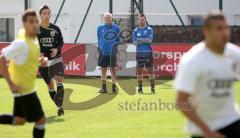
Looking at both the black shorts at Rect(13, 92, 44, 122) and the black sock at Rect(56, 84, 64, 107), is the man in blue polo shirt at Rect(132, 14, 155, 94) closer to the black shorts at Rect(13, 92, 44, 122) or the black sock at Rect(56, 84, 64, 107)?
the black sock at Rect(56, 84, 64, 107)

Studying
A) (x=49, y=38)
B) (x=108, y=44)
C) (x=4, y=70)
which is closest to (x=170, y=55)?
(x=108, y=44)

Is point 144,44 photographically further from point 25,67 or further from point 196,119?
point 196,119

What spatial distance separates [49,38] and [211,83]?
7257mm

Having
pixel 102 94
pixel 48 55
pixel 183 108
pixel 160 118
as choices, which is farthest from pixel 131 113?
pixel 183 108

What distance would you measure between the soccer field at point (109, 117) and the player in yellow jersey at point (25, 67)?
1808 mm

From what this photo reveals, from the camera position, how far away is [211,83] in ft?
18.0

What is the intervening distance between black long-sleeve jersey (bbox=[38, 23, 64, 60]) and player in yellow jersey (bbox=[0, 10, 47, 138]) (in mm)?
4171

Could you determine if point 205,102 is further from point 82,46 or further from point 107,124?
point 82,46

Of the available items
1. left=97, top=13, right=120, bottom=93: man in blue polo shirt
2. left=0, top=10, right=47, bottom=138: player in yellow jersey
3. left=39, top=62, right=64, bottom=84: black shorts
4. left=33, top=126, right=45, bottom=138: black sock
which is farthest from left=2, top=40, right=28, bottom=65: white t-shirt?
left=97, top=13, right=120, bottom=93: man in blue polo shirt

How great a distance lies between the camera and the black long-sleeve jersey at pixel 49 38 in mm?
12383

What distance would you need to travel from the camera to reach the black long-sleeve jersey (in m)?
12.4

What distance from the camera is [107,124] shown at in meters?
11.2

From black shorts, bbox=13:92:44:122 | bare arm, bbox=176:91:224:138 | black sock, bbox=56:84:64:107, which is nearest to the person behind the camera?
bare arm, bbox=176:91:224:138

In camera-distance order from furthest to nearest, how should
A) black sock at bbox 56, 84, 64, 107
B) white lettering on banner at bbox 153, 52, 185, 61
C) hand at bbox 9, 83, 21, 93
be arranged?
white lettering on banner at bbox 153, 52, 185, 61 < black sock at bbox 56, 84, 64, 107 < hand at bbox 9, 83, 21, 93
